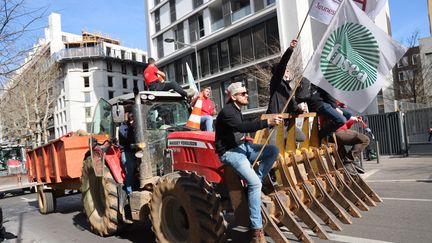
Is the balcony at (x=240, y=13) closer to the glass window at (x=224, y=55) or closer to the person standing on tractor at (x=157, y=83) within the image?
the glass window at (x=224, y=55)

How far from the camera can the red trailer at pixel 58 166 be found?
349 inches

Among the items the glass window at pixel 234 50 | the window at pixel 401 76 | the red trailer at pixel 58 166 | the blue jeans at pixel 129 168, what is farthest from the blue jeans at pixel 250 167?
the window at pixel 401 76

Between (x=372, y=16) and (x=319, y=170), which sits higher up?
(x=372, y=16)

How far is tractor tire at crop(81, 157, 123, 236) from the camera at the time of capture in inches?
271

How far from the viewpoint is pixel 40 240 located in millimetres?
7711

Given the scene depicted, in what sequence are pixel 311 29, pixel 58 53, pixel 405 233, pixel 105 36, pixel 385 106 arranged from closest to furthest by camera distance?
pixel 405 233, pixel 311 29, pixel 385 106, pixel 58 53, pixel 105 36

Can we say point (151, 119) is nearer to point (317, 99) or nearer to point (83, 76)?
point (317, 99)

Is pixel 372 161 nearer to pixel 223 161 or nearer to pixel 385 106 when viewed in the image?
pixel 223 161

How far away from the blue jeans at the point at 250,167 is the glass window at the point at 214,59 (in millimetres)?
31351

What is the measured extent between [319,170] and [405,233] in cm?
145

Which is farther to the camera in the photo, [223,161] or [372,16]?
[372,16]

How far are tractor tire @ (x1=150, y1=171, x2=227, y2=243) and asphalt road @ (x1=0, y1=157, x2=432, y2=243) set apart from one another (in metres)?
1.24

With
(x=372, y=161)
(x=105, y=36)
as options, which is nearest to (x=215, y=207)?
(x=372, y=161)

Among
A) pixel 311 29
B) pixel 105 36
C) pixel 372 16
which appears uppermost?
pixel 105 36
